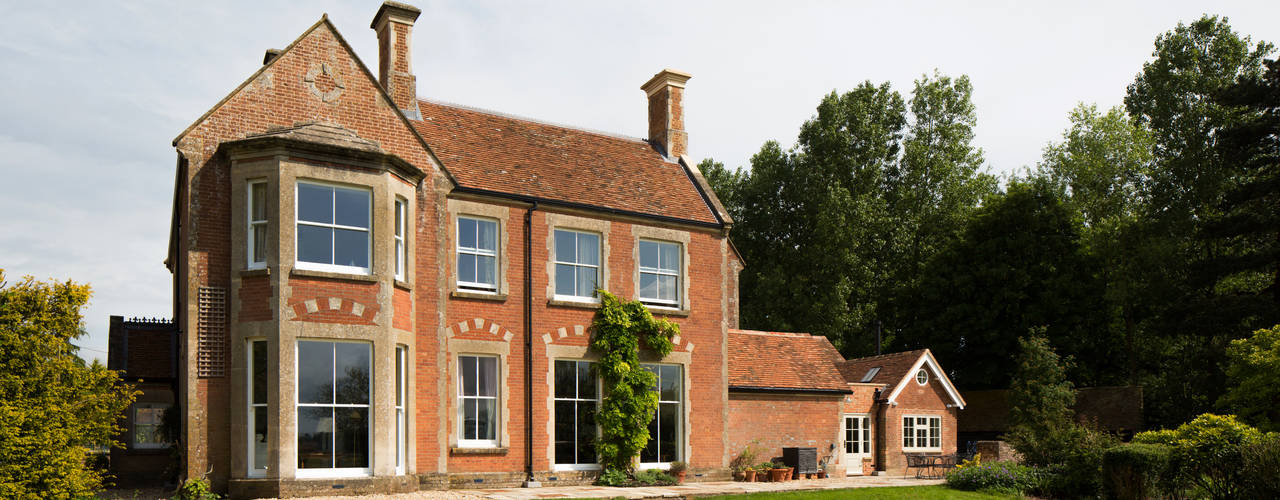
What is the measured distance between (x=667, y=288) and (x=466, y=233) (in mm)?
5758

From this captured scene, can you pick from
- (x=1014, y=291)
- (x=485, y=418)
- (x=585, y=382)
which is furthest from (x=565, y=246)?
(x=1014, y=291)

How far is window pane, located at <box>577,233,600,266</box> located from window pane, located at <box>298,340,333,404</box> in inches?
283

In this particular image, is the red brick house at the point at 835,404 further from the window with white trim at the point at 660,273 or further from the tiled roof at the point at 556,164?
the tiled roof at the point at 556,164

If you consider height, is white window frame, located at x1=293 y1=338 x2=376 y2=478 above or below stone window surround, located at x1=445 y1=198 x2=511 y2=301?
below

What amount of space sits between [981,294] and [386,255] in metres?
37.8

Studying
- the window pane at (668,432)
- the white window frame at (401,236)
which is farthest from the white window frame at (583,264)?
the white window frame at (401,236)

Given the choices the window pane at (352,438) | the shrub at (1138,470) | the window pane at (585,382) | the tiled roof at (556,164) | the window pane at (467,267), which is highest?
the tiled roof at (556,164)

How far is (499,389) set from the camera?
74.7ft

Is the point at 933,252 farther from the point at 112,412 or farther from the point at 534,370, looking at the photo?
the point at 112,412

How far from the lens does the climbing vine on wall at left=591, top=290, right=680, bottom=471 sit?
23.7 meters

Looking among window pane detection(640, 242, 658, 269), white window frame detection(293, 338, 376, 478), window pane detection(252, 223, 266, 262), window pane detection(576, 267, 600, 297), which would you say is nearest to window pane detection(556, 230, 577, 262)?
window pane detection(576, 267, 600, 297)

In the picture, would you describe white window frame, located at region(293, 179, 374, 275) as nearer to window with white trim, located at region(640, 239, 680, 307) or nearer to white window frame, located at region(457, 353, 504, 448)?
white window frame, located at region(457, 353, 504, 448)

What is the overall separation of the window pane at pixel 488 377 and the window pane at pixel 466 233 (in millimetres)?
2659

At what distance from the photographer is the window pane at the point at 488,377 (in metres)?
22.7
